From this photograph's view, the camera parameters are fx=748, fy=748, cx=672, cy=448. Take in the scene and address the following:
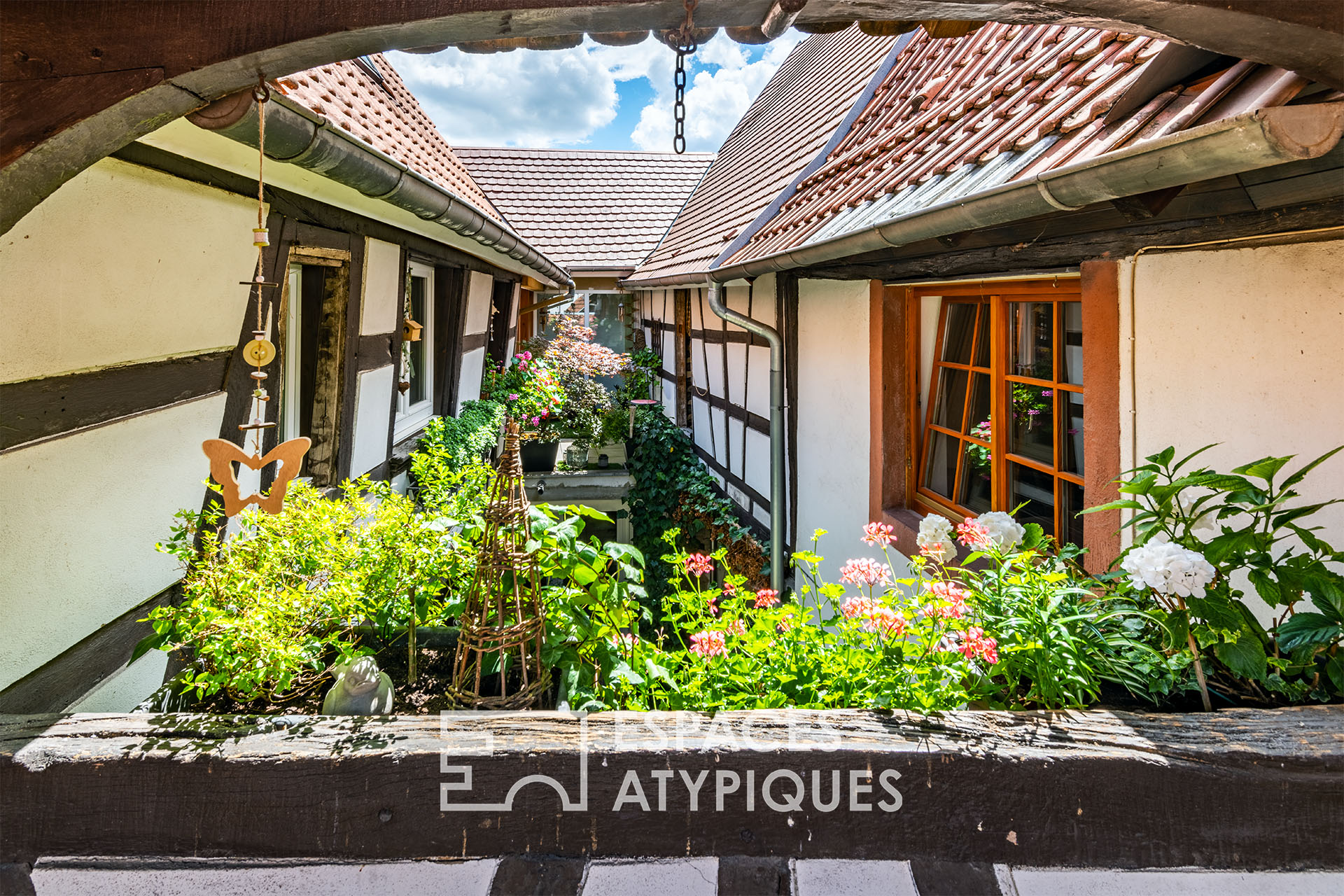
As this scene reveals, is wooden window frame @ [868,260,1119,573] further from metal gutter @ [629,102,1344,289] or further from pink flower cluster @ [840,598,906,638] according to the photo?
pink flower cluster @ [840,598,906,638]

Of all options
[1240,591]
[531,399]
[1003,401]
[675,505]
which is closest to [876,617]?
[1240,591]

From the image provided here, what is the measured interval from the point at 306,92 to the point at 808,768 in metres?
2.81

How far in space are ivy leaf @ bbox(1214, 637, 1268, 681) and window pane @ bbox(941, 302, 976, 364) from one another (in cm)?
187

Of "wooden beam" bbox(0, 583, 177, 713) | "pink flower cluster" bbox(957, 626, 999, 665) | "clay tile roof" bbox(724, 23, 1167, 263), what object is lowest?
"wooden beam" bbox(0, 583, 177, 713)

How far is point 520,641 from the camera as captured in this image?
1.98 metres

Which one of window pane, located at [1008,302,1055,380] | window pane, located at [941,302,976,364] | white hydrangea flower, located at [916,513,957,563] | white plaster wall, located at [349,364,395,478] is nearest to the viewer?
white hydrangea flower, located at [916,513,957,563]

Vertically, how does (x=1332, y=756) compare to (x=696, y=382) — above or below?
below

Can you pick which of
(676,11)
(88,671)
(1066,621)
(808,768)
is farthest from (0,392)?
(1066,621)

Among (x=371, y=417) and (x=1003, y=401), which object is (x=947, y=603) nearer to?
(x=1003, y=401)

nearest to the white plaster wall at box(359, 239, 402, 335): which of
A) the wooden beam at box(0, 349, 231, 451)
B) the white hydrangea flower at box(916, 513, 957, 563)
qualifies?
the wooden beam at box(0, 349, 231, 451)

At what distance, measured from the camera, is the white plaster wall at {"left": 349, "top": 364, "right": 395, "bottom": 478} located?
3695 mm

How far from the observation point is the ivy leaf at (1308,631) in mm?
1574

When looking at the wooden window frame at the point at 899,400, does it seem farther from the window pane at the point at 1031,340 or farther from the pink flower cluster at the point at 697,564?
the pink flower cluster at the point at 697,564

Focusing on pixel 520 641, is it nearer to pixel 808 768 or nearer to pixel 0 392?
pixel 808 768
